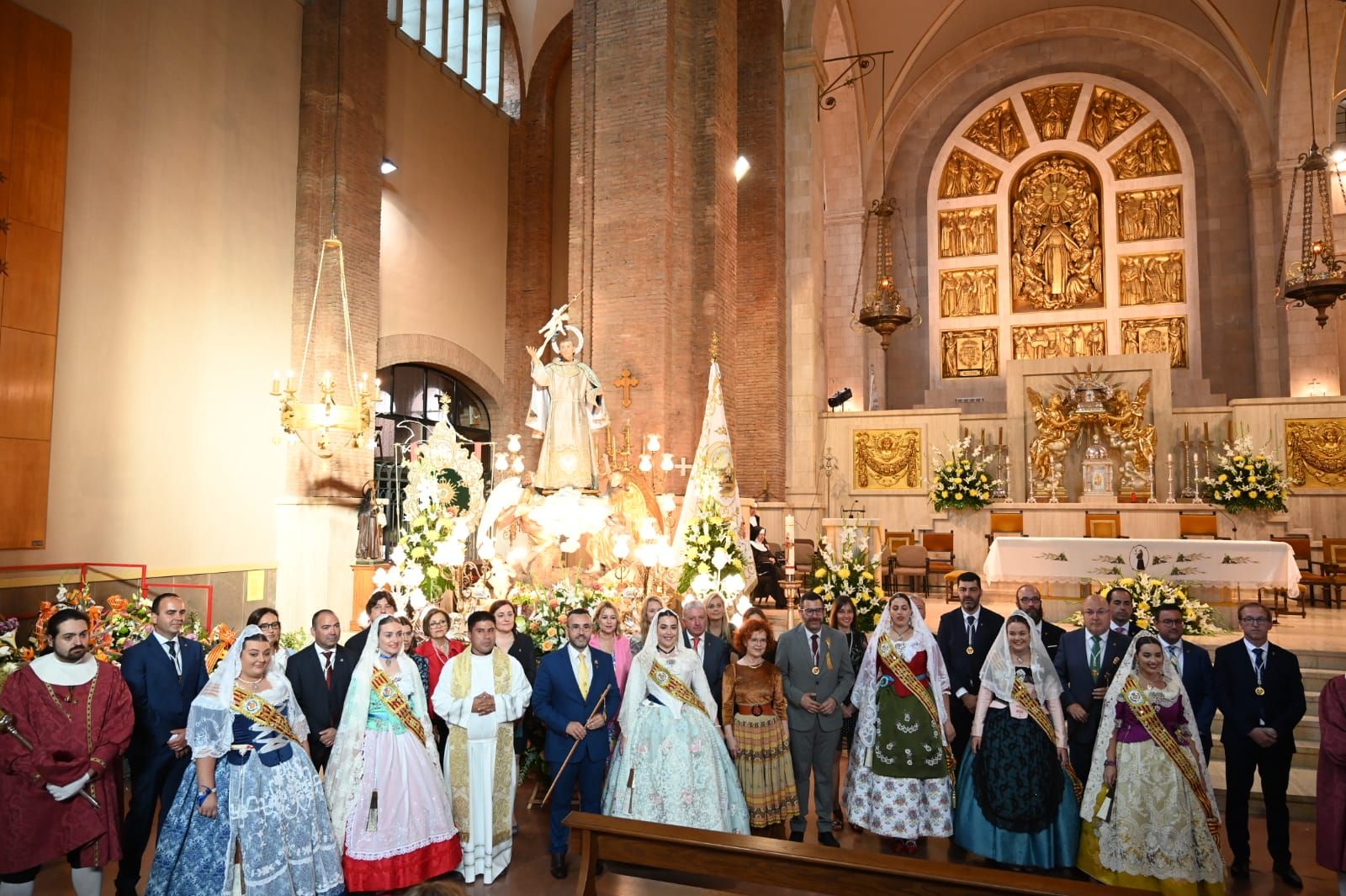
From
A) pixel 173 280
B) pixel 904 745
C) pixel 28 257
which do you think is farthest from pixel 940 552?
pixel 28 257

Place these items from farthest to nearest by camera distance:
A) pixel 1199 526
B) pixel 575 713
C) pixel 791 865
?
pixel 1199 526 < pixel 575 713 < pixel 791 865

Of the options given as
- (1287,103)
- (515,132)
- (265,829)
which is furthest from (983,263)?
(265,829)

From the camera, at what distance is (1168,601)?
8680 millimetres

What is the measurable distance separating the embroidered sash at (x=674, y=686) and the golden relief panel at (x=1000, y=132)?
66.6 ft

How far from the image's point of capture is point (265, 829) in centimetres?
440

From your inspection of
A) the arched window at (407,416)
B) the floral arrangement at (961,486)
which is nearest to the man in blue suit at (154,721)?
the arched window at (407,416)

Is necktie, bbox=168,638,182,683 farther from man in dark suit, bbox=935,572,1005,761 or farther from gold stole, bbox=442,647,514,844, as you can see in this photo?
man in dark suit, bbox=935,572,1005,761

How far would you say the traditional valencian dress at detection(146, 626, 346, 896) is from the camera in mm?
4359

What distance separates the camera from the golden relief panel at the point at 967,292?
2228cm

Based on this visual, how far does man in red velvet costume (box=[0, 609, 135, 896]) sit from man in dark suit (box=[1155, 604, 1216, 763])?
5.68 meters

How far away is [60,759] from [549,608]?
351 cm

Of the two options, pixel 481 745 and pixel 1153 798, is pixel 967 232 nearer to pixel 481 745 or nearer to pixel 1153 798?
pixel 1153 798

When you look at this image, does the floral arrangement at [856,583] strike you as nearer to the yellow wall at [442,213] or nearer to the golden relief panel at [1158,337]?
the yellow wall at [442,213]

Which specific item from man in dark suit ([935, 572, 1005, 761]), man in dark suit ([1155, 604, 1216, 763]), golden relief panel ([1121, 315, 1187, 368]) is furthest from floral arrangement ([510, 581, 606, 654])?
golden relief panel ([1121, 315, 1187, 368])
